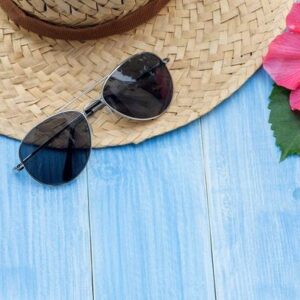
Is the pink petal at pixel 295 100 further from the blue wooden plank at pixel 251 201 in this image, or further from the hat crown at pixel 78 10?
the hat crown at pixel 78 10

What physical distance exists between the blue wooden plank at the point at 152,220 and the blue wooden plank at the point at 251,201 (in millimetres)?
12

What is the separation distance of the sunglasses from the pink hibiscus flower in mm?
90

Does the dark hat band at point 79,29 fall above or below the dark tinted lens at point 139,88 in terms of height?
above

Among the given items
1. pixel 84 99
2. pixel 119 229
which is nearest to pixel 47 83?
pixel 84 99

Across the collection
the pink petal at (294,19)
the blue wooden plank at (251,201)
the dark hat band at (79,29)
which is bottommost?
the blue wooden plank at (251,201)

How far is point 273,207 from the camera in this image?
61 centimetres

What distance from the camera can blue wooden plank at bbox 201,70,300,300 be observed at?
23.7 inches

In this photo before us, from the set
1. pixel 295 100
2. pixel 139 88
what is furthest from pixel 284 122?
pixel 139 88

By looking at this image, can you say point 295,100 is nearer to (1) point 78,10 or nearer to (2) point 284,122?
(2) point 284,122

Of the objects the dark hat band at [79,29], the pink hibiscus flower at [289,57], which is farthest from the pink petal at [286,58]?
the dark hat band at [79,29]

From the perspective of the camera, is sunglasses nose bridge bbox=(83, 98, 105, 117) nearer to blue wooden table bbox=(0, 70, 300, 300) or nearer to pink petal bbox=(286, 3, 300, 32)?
blue wooden table bbox=(0, 70, 300, 300)

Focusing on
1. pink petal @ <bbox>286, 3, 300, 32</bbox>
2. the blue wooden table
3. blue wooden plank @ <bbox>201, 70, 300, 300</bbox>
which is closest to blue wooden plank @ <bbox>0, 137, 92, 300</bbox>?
the blue wooden table

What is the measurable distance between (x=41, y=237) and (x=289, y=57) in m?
0.25

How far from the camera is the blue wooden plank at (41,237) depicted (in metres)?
0.60
